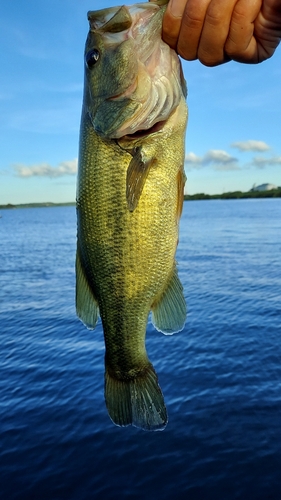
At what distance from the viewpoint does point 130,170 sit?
2.96 meters

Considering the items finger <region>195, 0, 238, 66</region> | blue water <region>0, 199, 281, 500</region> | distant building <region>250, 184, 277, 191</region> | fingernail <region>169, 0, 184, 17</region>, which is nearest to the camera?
finger <region>195, 0, 238, 66</region>

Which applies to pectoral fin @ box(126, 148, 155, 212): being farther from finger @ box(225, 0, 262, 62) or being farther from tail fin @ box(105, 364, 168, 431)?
tail fin @ box(105, 364, 168, 431)

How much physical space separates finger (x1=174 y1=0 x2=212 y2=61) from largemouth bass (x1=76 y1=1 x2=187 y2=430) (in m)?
0.16

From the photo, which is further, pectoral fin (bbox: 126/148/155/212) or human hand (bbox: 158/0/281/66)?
pectoral fin (bbox: 126/148/155/212)

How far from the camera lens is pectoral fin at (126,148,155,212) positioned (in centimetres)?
295

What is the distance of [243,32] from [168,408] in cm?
982

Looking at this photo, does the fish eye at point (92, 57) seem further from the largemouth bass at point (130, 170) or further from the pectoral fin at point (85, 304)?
the pectoral fin at point (85, 304)

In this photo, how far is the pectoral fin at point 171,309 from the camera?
3.53 meters

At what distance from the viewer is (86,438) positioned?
32.7 ft

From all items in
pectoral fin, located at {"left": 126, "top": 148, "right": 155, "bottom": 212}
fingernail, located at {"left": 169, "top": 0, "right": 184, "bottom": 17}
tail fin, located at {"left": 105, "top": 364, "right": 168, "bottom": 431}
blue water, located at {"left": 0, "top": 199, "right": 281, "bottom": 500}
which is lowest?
blue water, located at {"left": 0, "top": 199, "right": 281, "bottom": 500}

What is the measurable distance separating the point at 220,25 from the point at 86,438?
9.30m

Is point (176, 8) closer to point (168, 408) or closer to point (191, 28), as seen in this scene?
point (191, 28)

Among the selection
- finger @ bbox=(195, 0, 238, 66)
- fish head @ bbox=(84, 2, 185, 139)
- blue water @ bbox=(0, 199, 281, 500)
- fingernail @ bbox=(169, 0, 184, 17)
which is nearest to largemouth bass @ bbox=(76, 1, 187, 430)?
fish head @ bbox=(84, 2, 185, 139)

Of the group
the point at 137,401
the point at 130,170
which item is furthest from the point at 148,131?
the point at 137,401
